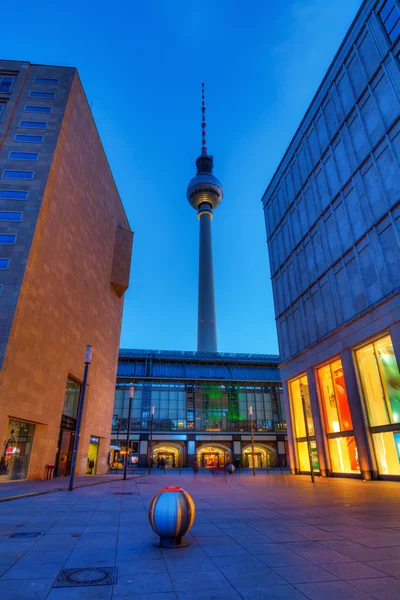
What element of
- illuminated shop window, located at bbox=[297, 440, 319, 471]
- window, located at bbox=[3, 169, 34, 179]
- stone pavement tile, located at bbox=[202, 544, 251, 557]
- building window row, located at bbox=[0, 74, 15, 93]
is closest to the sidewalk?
stone pavement tile, located at bbox=[202, 544, 251, 557]

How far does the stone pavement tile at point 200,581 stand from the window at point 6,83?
40.4 meters

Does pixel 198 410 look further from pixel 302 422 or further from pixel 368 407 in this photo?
pixel 368 407

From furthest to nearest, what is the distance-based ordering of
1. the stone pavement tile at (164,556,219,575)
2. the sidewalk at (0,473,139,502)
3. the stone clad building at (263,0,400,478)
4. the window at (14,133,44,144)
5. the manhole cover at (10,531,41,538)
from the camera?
the window at (14,133,44,144) < the stone clad building at (263,0,400,478) < the sidewalk at (0,473,139,502) < the manhole cover at (10,531,41,538) < the stone pavement tile at (164,556,219,575)

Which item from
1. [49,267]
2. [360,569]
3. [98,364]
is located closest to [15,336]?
[49,267]

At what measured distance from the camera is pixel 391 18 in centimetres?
2577

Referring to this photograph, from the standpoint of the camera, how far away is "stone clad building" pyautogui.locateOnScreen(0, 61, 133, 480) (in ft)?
77.0

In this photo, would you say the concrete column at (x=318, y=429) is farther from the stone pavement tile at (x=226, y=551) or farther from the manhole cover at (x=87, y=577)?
the manhole cover at (x=87, y=577)

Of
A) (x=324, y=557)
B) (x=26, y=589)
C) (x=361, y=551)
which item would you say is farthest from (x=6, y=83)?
(x=361, y=551)

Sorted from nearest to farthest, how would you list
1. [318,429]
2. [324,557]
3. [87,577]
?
[87,577] → [324,557] → [318,429]

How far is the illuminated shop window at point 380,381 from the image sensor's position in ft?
79.2

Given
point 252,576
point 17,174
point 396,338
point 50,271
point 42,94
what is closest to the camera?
point 252,576

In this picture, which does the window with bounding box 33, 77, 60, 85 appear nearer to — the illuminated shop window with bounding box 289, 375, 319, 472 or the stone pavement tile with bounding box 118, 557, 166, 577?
the illuminated shop window with bounding box 289, 375, 319, 472

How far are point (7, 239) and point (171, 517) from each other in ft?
78.5

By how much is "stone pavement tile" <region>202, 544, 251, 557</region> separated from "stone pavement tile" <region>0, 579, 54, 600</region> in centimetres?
293
